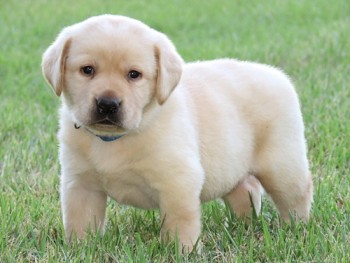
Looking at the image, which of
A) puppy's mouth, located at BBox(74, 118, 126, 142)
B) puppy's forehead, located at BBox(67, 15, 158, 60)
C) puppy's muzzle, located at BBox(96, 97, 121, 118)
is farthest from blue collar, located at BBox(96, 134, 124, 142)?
puppy's forehead, located at BBox(67, 15, 158, 60)

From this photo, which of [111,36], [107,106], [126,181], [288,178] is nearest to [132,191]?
[126,181]

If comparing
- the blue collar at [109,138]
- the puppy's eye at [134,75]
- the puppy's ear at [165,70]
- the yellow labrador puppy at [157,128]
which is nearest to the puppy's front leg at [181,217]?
the yellow labrador puppy at [157,128]

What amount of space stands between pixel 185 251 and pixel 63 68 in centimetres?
109

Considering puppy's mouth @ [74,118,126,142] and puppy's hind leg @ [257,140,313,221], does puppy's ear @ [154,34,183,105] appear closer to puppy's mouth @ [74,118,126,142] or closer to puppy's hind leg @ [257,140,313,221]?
puppy's mouth @ [74,118,126,142]

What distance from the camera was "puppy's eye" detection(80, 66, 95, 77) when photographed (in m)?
A: 4.12

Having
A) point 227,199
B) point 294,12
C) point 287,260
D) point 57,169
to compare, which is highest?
point 287,260

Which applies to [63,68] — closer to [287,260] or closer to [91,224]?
[91,224]

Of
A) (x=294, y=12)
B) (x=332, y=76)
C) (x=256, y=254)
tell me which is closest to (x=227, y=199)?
(x=256, y=254)

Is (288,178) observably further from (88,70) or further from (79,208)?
(88,70)

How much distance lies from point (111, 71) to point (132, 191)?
65 cm

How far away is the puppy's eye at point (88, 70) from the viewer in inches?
162

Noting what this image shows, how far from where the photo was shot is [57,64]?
4184 mm

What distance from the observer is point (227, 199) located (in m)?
5.23

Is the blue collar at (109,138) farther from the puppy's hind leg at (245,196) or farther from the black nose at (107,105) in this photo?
the puppy's hind leg at (245,196)
